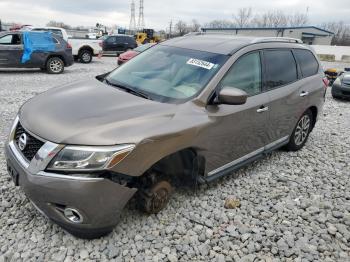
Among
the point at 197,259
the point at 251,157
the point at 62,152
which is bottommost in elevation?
the point at 197,259

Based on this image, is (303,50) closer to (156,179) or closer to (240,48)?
(240,48)

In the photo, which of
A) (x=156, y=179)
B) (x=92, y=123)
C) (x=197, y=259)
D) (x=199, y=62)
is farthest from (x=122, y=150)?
(x=199, y=62)

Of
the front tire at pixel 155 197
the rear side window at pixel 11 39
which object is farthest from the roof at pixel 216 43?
the rear side window at pixel 11 39

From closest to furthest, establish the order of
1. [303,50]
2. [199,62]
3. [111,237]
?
1. [111,237]
2. [199,62]
3. [303,50]

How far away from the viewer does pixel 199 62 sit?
3.43m

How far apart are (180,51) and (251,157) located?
1593mm

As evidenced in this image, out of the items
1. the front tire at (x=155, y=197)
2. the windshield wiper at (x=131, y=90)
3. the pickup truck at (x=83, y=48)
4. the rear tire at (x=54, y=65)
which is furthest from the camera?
the pickup truck at (x=83, y=48)

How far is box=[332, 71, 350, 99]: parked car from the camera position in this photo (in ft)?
32.7

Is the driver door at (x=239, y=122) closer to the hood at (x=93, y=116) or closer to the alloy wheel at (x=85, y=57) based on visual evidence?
the hood at (x=93, y=116)

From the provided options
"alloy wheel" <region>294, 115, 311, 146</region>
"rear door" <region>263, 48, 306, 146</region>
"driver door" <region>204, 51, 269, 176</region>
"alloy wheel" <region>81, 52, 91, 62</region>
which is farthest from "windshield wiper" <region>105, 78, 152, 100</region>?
"alloy wheel" <region>81, 52, 91, 62</region>

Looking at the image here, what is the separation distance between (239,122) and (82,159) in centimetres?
183

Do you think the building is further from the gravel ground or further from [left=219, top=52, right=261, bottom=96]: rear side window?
the gravel ground

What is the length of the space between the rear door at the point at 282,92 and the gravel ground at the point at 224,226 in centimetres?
62

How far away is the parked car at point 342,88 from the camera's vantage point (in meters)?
9.98
